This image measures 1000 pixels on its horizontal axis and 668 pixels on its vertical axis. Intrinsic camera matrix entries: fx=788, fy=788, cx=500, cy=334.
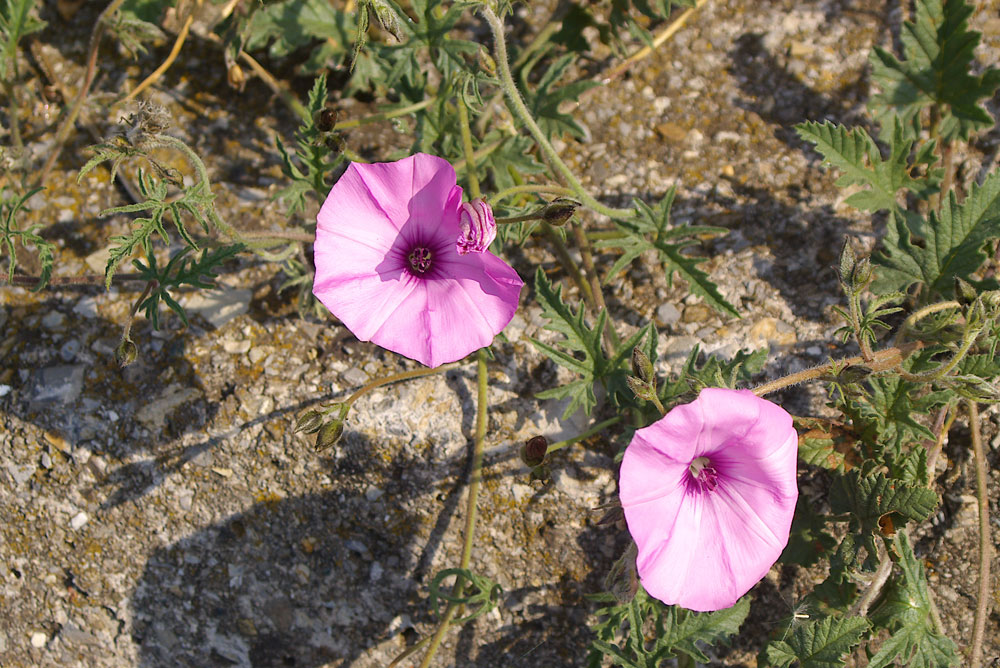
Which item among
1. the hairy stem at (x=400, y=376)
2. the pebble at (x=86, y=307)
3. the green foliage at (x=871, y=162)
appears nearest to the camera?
the hairy stem at (x=400, y=376)

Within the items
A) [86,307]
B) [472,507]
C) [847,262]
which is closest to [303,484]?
[472,507]

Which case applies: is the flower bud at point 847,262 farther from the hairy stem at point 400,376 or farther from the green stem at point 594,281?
Answer: the hairy stem at point 400,376

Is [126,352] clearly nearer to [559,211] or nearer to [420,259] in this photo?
[420,259]

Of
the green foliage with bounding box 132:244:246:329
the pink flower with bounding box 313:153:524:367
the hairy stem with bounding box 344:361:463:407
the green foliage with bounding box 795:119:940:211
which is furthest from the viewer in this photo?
the green foliage with bounding box 795:119:940:211

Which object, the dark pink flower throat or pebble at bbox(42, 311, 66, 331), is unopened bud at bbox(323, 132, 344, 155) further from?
pebble at bbox(42, 311, 66, 331)

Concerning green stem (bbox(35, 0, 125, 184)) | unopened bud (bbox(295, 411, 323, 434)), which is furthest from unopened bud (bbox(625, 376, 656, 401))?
green stem (bbox(35, 0, 125, 184))

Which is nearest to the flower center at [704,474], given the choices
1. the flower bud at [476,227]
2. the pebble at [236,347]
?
the flower bud at [476,227]

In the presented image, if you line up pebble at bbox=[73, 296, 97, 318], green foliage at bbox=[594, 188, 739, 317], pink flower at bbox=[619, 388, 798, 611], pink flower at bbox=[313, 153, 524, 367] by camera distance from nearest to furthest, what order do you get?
1. pink flower at bbox=[619, 388, 798, 611]
2. pink flower at bbox=[313, 153, 524, 367]
3. green foliage at bbox=[594, 188, 739, 317]
4. pebble at bbox=[73, 296, 97, 318]
